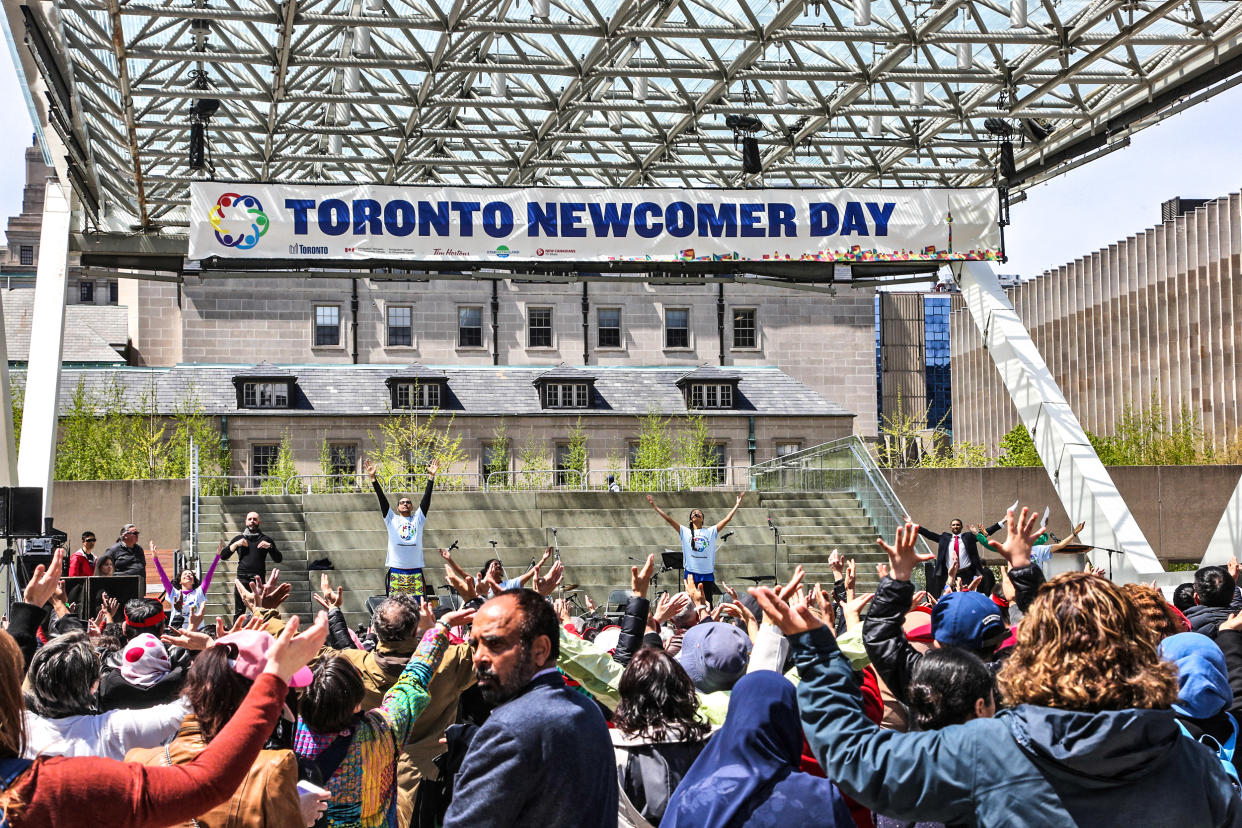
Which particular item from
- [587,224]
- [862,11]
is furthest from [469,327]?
[862,11]

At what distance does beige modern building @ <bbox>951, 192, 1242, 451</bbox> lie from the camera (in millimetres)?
51812

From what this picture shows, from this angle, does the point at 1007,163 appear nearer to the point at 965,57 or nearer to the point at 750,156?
the point at 965,57

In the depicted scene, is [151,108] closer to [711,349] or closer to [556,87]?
[556,87]

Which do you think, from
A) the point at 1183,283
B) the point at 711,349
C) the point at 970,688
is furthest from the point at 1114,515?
the point at 1183,283

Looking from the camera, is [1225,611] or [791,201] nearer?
[1225,611]

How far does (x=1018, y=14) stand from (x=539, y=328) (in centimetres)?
3528

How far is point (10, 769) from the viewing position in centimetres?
310

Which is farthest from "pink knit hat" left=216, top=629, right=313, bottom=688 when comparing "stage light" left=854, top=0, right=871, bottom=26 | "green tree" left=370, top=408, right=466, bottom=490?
"green tree" left=370, top=408, right=466, bottom=490

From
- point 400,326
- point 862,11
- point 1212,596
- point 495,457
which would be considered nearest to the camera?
point 1212,596

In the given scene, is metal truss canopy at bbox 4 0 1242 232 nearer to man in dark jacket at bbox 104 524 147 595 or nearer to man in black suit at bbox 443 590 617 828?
man in dark jacket at bbox 104 524 147 595

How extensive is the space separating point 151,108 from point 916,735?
82.7 feet

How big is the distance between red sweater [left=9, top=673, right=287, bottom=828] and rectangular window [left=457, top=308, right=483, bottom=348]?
50.4 m

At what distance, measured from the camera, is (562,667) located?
217 inches

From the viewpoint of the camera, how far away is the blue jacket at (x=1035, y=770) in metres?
3.12
